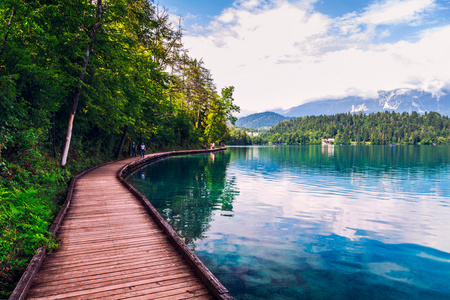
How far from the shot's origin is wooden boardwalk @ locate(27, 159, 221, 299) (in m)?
4.55

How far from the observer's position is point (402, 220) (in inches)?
496

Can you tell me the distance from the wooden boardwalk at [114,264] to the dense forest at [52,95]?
0.59 metres

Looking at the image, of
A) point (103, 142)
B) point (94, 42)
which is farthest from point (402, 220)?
point (103, 142)

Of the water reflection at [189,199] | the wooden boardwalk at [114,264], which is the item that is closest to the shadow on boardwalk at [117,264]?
the wooden boardwalk at [114,264]

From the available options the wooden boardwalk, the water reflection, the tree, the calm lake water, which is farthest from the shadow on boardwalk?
the tree

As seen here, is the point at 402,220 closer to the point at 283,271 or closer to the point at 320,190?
the point at 320,190

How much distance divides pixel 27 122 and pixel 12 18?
376cm

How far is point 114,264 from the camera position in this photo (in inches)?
219

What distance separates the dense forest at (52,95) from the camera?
686 centimetres

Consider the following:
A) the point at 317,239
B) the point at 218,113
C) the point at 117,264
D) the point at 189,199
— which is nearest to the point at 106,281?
the point at 117,264

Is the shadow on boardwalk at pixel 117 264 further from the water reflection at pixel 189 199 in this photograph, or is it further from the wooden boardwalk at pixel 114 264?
the water reflection at pixel 189 199

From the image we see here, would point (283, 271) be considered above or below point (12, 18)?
below

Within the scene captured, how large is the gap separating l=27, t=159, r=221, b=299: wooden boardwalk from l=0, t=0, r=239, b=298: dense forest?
588 mm

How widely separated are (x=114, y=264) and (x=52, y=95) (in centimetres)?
953
